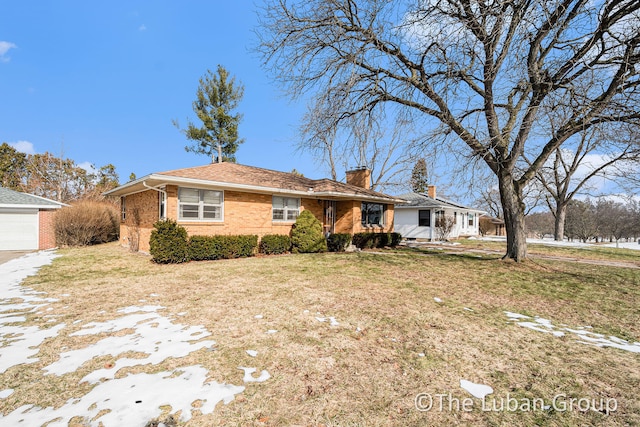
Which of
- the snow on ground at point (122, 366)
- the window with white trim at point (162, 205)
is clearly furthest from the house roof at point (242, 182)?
the snow on ground at point (122, 366)

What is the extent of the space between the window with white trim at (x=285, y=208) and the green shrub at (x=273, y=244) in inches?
51.5

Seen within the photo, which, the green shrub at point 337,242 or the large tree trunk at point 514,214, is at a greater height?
the large tree trunk at point 514,214

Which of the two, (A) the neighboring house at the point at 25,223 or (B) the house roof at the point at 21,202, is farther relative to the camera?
(A) the neighboring house at the point at 25,223

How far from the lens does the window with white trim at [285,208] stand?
13.5 m

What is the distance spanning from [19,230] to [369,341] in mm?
19022

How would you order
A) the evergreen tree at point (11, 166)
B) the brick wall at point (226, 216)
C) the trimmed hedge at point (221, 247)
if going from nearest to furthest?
the trimmed hedge at point (221, 247) → the brick wall at point (226, 216) → the evergreen tree at point (11, 166)

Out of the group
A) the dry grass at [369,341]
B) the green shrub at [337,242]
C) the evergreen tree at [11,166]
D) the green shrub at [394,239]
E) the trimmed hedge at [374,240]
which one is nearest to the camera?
the dry grass at [369,341]

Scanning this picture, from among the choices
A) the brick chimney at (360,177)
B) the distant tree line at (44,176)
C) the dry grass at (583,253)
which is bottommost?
the dry grass at (583,253)

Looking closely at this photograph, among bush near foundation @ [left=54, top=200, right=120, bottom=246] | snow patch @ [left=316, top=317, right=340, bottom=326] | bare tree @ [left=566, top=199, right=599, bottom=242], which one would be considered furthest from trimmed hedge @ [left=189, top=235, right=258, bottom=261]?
bare tree @ [left=566, top=199, right=599, bottom=242]

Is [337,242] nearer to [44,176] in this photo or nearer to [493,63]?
[493,63]

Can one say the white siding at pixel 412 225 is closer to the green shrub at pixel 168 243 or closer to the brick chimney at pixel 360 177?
the brick chimney at pixel 360 177

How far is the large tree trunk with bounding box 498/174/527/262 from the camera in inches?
400

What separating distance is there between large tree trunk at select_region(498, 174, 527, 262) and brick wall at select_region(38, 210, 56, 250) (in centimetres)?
2107

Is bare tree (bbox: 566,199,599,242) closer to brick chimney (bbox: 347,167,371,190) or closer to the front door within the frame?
brick chimney (bbox: 347,167,371,190)
